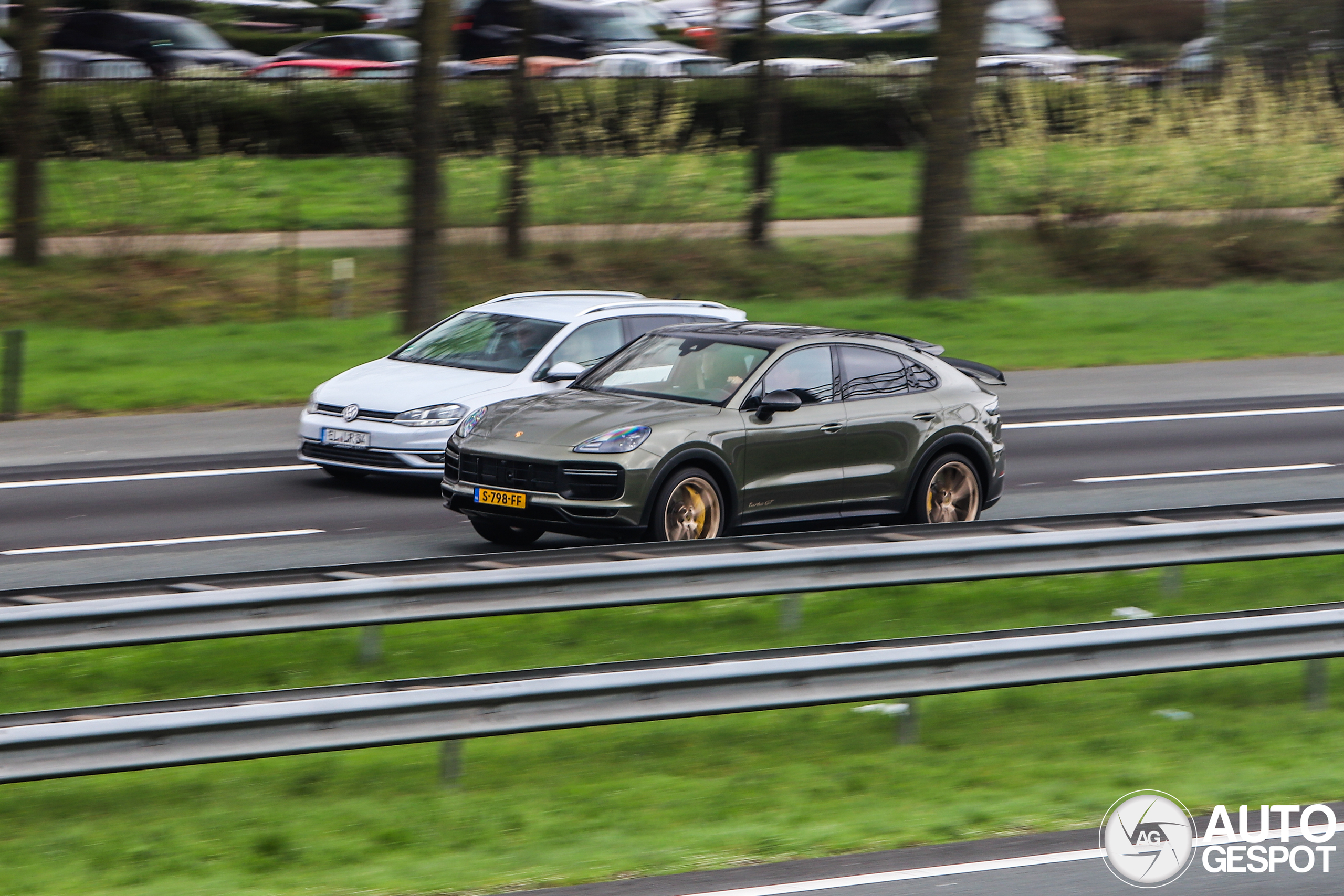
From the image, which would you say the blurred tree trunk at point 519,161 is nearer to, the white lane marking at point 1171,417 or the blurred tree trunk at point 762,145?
the blurred tree trunk at point 762,145

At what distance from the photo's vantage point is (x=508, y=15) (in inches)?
1502

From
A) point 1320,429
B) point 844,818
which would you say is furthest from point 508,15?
point 844,818

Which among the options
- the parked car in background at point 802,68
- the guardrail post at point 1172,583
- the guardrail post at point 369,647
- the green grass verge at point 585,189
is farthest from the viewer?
the parked car in background at point 802,68

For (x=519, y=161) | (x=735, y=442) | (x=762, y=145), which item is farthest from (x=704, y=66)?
(x=735, y=442)

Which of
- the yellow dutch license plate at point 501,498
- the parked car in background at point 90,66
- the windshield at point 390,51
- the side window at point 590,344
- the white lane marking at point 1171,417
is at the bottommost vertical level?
the white lane marking at point 1171,417

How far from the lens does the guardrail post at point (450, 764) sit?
7.04m

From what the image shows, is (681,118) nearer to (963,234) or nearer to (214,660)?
(963,234)

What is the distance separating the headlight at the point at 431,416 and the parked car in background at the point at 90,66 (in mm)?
17761

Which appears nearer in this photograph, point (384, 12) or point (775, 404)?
point (775, 404)

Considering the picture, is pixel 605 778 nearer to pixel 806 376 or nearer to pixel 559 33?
pixel 806 376

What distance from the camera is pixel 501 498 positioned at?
423 inches

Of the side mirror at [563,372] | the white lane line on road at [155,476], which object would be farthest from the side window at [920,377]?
the white lane line on road at [155,476]

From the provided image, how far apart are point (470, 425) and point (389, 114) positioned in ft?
70.6

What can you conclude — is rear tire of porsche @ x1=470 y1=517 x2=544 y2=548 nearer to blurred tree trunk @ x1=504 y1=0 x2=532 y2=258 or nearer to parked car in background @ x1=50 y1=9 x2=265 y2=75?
blurred tree trunk @ x1=504 y1=0 x2=532 y2=258
